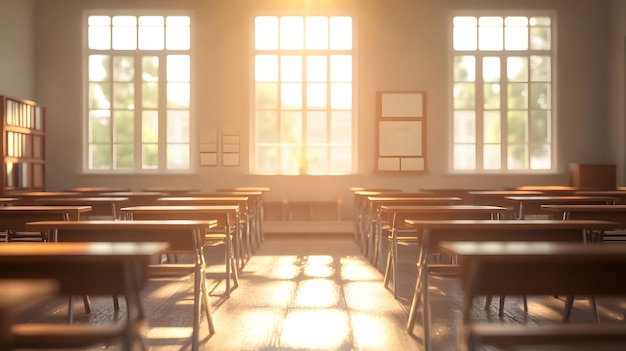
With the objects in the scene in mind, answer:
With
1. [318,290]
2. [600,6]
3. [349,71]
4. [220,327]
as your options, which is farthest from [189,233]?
[600,6]

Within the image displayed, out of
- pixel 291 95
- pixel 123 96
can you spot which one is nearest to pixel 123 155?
pixel 123 96

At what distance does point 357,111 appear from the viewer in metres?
11.6

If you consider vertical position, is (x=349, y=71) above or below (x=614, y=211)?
above

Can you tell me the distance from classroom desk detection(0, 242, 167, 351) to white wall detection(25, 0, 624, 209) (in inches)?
359

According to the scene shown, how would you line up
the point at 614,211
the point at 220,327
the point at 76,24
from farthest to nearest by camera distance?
1. the point at 76,24
2. the point at 614,211
3. the point at 220,327

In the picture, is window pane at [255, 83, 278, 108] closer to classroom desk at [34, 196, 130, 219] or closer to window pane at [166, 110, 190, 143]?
window pane at [166, 110, 190, 143]

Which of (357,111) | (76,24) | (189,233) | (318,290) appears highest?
(76,24)

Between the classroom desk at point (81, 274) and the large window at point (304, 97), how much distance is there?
934cm

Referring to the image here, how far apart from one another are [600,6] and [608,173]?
9.19 ft

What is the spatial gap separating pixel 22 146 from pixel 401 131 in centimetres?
577

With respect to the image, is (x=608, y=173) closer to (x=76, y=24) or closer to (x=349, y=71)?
(x=349, y=71)

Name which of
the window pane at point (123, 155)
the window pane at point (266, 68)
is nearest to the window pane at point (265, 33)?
the window pane at point (266, 68)

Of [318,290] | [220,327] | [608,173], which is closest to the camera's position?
[220,327]

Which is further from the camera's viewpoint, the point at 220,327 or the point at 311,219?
the point at 311,219
